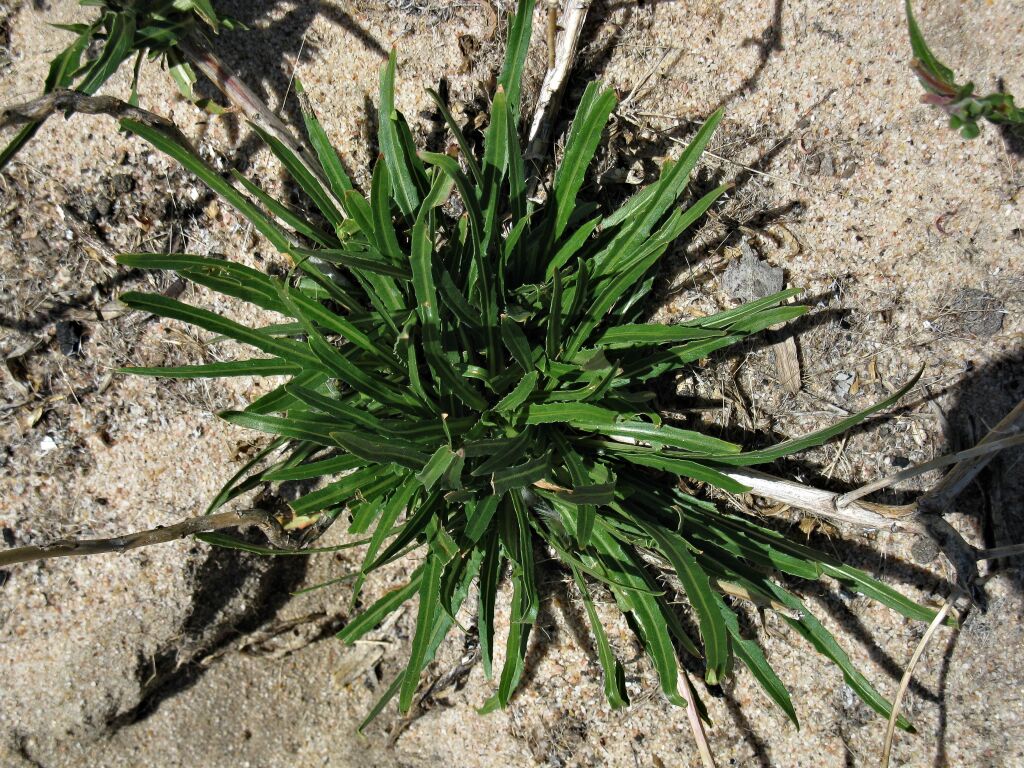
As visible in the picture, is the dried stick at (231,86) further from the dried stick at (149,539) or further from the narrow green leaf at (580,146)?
the dried stick at (149,539)

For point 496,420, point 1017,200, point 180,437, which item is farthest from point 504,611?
point 1017,200

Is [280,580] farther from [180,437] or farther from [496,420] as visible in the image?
[496,420]

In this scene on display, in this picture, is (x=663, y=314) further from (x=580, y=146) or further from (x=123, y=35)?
(x=123, y=35)

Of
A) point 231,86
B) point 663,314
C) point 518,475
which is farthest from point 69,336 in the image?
point 663,314

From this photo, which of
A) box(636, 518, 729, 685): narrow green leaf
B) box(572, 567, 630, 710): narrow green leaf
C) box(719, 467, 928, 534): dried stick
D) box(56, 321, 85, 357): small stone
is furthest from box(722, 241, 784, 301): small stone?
box(56, 321, 85, 357): small stone

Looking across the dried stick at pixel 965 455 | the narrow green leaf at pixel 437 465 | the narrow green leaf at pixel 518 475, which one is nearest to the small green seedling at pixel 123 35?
the narrow green leaf at pixel 437 465

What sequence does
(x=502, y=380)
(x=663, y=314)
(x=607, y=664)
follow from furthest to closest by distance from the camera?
1. (x=663, y=314)
2. (x=607, y=664)
3. (x=502, y=380)

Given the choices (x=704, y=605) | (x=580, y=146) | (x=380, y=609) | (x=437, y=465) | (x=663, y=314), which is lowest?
(x=380, y=609)
